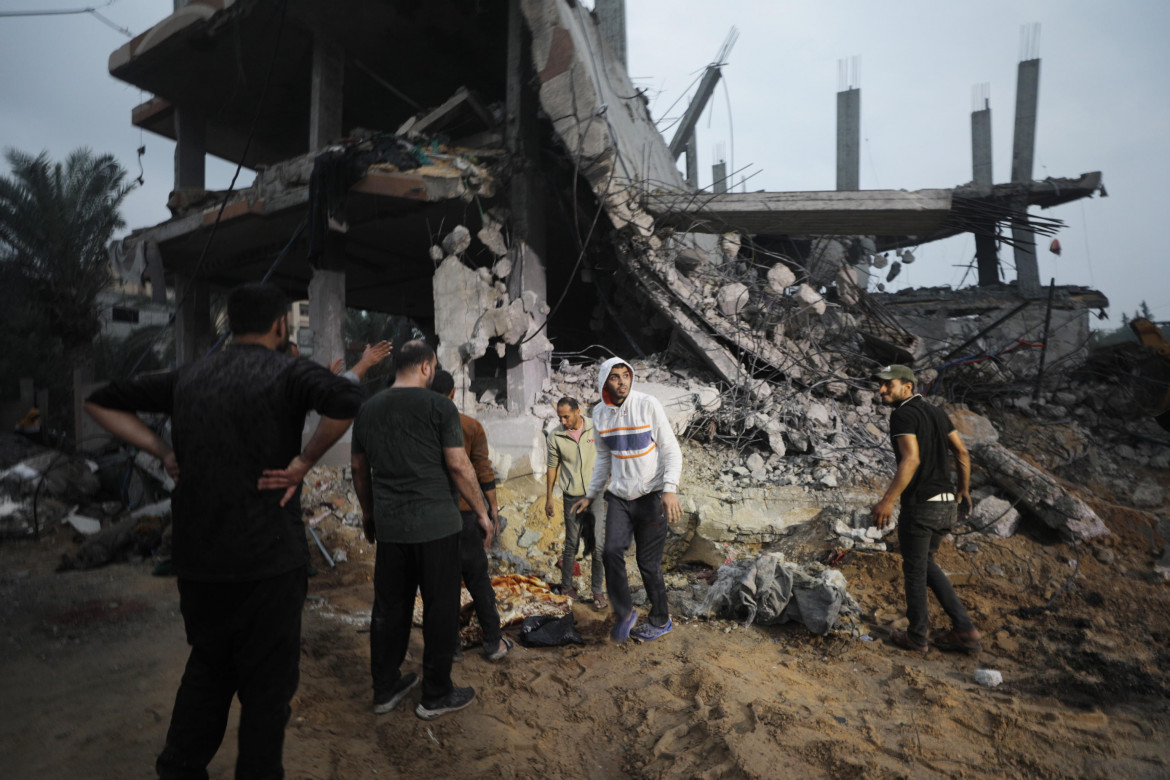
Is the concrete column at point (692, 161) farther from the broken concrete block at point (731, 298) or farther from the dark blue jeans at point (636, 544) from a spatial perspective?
the dark blue jeans at point (636, 544)

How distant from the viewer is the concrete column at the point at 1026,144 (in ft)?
51.2

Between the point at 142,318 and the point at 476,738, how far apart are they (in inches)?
1365

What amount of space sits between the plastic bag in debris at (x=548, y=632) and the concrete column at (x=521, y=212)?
142 inches

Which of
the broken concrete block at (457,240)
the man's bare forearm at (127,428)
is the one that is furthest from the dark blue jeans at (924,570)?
the broken concrete block at (457,240)

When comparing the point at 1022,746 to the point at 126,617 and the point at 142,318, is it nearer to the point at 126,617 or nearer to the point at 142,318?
the point at 126,617

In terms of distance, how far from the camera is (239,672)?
198 centimetres

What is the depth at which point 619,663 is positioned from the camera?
3539mm

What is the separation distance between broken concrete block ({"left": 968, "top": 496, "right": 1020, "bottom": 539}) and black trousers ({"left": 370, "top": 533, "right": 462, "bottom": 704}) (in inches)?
182

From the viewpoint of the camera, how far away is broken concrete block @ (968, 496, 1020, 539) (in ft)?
16.8

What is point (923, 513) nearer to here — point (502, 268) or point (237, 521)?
point (237, 521)


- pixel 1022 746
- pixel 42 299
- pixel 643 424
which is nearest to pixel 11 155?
pixel 42 299

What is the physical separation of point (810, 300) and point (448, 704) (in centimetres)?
704

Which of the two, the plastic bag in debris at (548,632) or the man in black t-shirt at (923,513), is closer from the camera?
the man in black t-shirt at (923,513)

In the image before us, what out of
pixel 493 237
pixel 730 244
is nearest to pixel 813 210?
pixel 730 244
